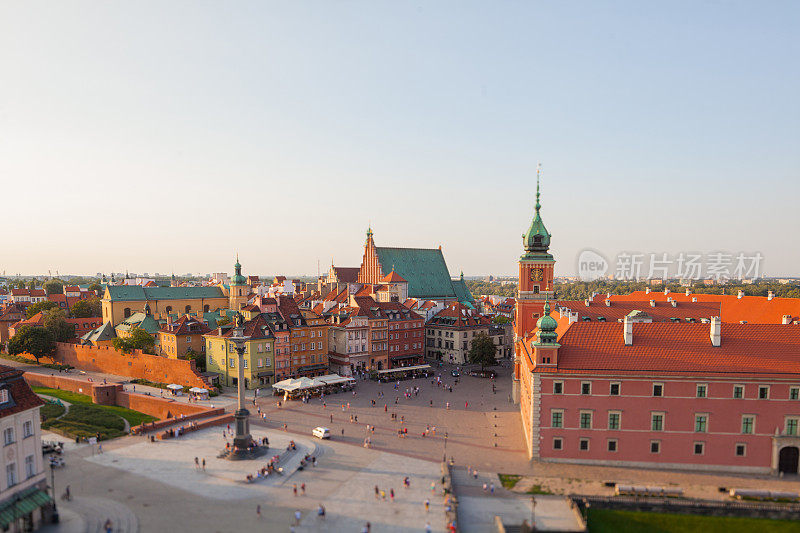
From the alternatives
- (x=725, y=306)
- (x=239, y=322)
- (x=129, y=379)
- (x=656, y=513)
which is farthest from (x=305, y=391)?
(x=725, y=306)

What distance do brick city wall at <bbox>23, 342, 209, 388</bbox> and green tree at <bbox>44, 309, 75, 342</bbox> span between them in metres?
2.75

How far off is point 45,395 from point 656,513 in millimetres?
71181

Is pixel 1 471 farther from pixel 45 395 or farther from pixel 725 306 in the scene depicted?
pixel 725 306

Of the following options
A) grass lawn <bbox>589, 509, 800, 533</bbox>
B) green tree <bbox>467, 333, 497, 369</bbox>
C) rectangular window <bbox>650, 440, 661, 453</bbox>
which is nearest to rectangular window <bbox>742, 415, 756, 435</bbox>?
rectangular window <bbox>650, 440, 661, 453</bbox>

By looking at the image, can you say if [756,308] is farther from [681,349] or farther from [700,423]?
[700,423]

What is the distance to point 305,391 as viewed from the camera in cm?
6656

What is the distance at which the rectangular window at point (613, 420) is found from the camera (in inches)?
1681

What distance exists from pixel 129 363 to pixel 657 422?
7347 centimetres

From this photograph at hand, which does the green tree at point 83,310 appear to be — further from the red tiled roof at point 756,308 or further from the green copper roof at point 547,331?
the red tiled roof at point 756,308

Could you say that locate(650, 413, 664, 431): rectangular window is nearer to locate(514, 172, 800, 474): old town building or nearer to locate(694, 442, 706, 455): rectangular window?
locate(514, 172, 800, 474): old town building

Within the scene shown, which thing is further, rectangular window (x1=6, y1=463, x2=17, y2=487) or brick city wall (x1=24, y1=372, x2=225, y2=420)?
brick city wall (x1=24, y1=372, x2=225, y2=420)

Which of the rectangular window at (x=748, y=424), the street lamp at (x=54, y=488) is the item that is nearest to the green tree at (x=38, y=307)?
the street lamp at (x=54, y=488)

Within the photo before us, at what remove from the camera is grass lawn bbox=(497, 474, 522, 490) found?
39062mm

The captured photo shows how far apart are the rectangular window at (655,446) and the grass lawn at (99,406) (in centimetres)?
5096
